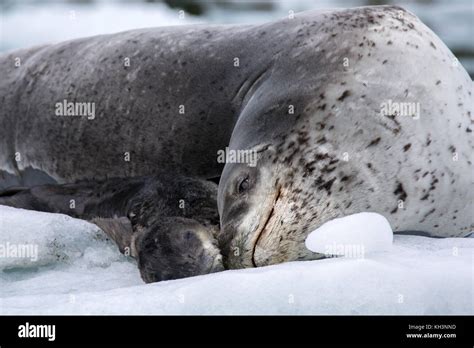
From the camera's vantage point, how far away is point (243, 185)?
12.8ft

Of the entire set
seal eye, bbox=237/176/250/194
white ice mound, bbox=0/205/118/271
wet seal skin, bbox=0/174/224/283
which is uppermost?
seal eye, bbox=237/176/250/194

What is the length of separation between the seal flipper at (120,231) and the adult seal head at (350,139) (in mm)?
470

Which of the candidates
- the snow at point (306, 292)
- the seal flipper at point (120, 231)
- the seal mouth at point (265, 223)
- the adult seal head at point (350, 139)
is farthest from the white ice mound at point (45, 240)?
the seal mouth at point (265, 223)

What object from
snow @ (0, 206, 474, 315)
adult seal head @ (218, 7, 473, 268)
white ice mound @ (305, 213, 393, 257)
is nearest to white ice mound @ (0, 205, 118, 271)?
snow @ (0, 206, 474, 315)

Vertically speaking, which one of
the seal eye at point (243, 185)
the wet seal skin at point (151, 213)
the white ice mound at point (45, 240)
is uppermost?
the seal eye at point (243, 185)

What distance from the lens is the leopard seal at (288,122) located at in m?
3.89

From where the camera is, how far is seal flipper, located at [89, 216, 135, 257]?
424 cm

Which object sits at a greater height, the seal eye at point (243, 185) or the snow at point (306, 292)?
the seal eye at point (243, 185)

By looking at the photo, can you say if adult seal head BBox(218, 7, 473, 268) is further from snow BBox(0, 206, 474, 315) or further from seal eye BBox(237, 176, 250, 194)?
snow BBox(0, 206, 474, 315)

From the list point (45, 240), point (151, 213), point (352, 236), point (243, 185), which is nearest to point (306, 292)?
point (352, 236)

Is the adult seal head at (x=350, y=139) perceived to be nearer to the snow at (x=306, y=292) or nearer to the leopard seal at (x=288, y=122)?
the leopard seal at (x=288, y=122)

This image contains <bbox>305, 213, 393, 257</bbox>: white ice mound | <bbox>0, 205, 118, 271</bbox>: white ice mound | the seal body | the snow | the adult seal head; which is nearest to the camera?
the snow

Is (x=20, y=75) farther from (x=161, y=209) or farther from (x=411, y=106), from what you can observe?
(x=411, y=106)

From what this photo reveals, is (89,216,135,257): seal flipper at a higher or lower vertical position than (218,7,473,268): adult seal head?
lower
